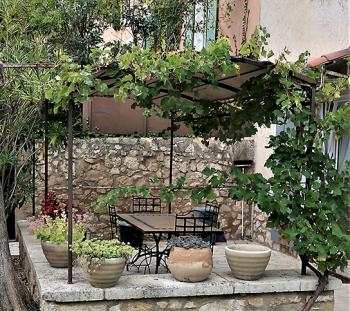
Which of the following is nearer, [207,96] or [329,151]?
[207,96]

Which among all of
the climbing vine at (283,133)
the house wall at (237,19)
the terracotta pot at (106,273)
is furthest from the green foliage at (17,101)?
the house wall at (237,19)

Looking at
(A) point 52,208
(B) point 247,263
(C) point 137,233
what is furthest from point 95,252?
(C) point 137,233

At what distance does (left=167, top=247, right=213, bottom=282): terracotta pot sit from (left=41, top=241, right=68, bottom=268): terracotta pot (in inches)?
47.1

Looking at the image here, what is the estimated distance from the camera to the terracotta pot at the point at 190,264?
534cm

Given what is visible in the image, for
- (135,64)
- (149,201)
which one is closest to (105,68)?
(135,64)

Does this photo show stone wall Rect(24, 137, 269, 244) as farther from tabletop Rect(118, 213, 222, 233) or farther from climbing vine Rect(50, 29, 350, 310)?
climbing vine Rect(50, 29, 350, 310)

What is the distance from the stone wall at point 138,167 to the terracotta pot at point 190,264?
4.72 meters

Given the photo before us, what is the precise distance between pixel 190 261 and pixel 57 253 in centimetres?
150

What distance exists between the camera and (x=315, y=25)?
8.74m

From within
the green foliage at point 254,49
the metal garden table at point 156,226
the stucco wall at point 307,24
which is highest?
the stucco wall at point 307,24

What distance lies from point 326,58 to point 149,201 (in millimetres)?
4331

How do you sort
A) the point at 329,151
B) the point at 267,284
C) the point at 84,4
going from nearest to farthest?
the point at 267,284, the point at 329,151, the point at 84,4

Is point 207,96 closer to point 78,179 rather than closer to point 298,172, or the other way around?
point 298,172

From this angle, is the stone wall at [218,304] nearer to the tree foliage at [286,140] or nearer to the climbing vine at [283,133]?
the climbing vine at [283,133]
